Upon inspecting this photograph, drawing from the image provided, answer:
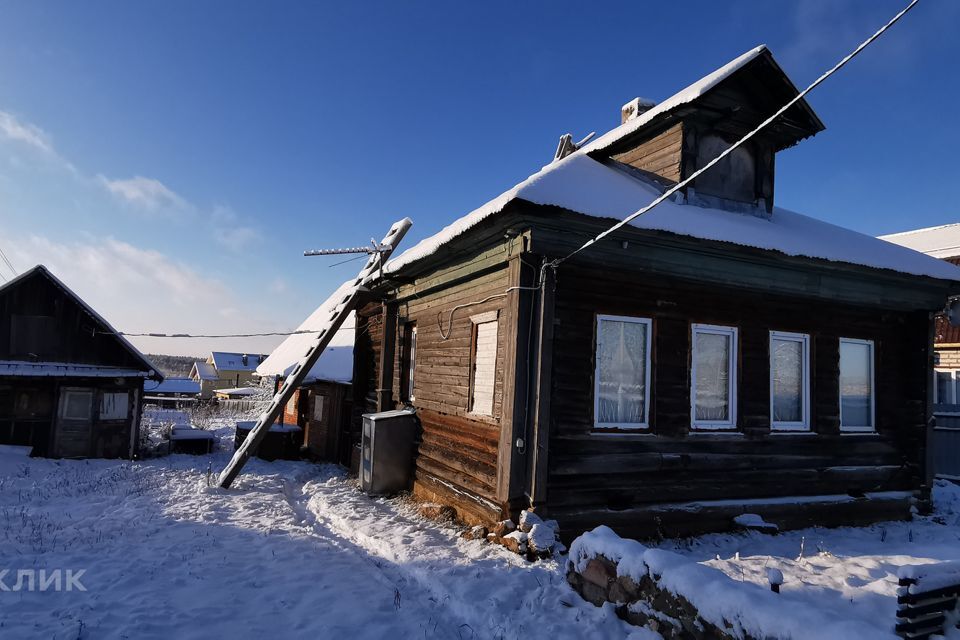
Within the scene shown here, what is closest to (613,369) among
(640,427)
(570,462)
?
(640,427)

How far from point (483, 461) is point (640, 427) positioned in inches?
85.8

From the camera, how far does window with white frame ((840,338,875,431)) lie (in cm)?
964

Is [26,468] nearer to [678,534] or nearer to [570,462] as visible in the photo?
[570,462]

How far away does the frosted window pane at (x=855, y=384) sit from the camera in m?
9.64

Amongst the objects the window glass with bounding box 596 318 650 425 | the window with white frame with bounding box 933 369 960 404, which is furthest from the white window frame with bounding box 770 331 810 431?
the window with white frame with bounding box 933 369 960 404

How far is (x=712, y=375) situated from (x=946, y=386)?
55.7 feet

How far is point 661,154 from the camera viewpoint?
9.70 metres

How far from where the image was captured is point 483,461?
7.88m

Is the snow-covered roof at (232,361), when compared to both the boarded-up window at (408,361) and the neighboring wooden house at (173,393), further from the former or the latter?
the boarded-up window at (408,361)

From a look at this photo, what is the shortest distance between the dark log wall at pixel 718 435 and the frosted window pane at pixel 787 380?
0.76 ft

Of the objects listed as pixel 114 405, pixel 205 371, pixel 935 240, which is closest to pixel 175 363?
pixel 205 371

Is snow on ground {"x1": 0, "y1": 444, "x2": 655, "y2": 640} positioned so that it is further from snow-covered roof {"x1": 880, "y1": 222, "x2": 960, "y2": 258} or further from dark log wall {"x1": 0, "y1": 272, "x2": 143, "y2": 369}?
snow-covered roof {"x1": 880, "y1": 222, "x2": 960, "y2": 258}

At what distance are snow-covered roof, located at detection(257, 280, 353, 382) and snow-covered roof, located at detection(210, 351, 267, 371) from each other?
49.5m

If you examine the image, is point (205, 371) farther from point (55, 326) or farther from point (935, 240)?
point (935, 240)
